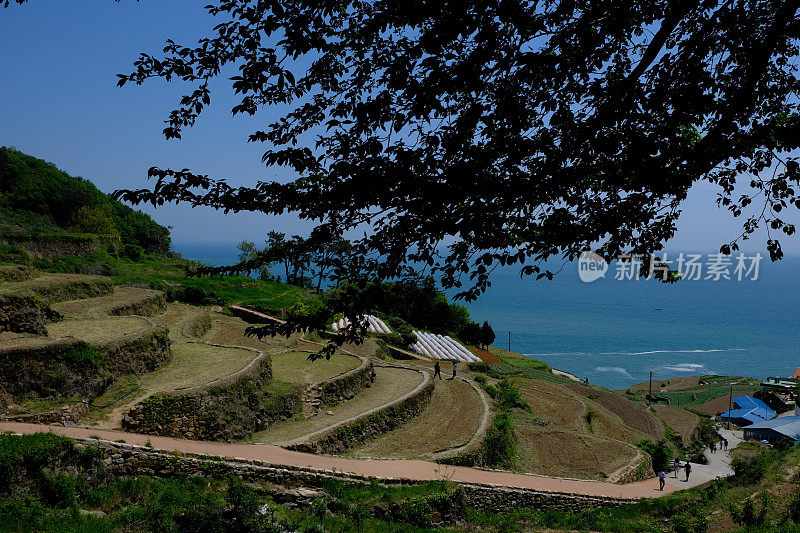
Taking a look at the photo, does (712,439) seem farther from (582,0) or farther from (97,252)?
(97,252)

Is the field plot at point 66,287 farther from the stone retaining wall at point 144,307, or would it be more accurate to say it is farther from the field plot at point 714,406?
the field plot at point 714,406

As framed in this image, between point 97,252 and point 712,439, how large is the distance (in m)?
49.9

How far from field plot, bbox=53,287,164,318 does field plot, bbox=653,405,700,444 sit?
3472 centimetres

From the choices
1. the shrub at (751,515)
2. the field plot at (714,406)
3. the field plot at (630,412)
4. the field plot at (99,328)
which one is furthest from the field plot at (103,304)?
the field plot at (714,406)

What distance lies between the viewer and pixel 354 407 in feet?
64.4

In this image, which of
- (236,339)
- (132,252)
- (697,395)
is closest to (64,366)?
(236,339)

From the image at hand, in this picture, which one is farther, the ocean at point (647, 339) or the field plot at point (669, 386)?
the ocean at point (647, 339)

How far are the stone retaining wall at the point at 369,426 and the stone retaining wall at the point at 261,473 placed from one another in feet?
7.37

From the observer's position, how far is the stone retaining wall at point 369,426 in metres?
15.2

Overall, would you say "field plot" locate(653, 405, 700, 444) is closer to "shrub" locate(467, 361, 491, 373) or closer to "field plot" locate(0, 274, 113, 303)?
"shrub" locate(467, 361, 491, 373)

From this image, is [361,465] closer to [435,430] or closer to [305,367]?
[435,430]

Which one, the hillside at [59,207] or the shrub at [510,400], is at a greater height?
the hillside at [59,207]

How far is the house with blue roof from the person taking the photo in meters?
46.5

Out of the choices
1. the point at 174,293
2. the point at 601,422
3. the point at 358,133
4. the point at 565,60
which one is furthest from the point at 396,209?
the point at 174,293
